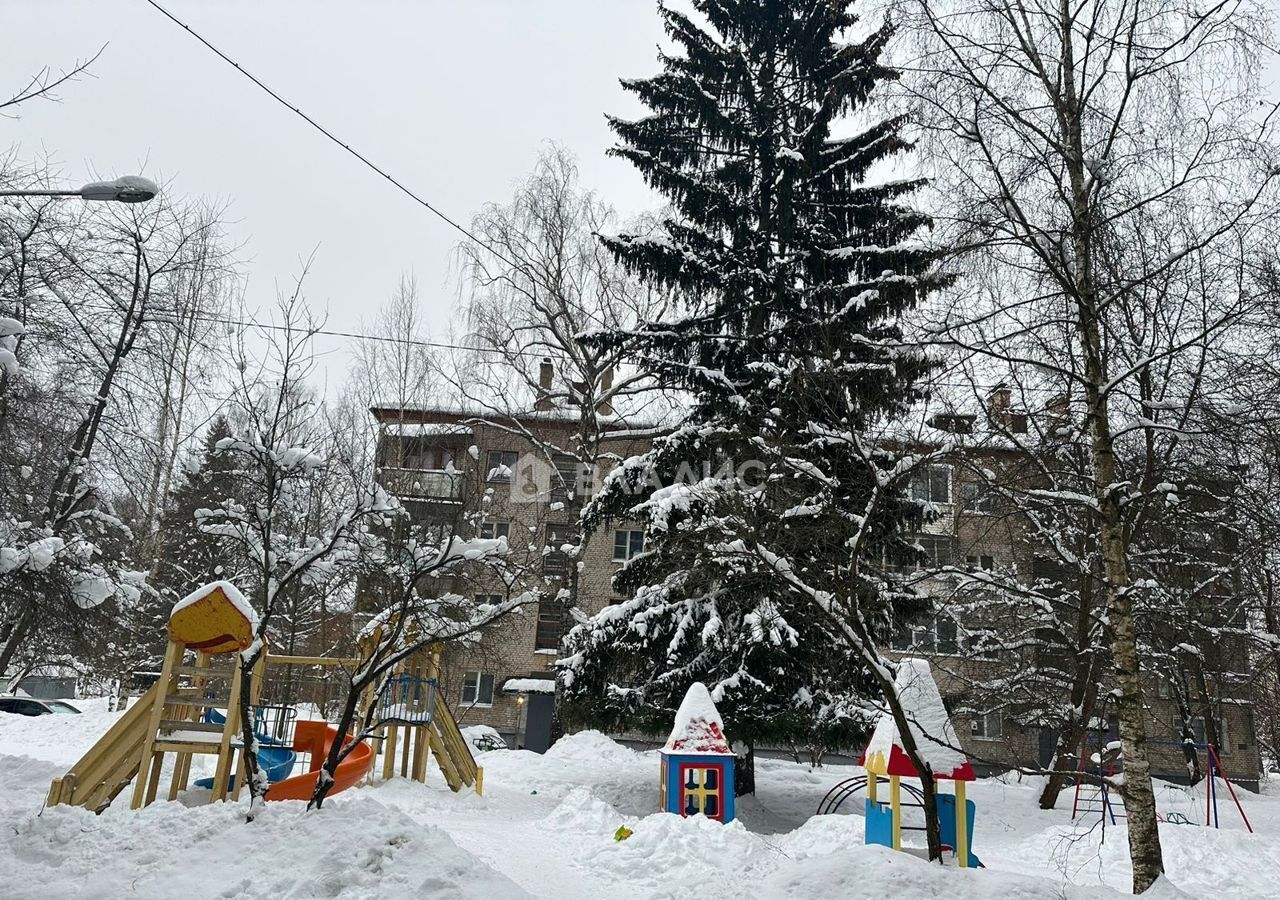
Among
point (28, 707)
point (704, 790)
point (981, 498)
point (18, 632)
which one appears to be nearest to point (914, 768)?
point (981, 498)

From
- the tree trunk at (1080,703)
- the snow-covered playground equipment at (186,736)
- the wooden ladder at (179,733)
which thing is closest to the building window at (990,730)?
the tree trunk at (1080,703)

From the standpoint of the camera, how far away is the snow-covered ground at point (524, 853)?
21.4 feet

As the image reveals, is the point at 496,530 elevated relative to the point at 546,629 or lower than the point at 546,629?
elevated

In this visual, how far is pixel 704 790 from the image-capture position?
1183cm

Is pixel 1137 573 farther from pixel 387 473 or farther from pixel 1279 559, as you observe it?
pixel 387 473

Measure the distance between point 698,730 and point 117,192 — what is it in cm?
906

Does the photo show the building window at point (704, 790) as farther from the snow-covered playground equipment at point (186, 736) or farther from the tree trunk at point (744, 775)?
the snow-covered playground equipment at point (186, 736)

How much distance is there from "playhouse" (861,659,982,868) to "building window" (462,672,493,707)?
2347 centimetres

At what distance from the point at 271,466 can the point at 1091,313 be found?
838cm

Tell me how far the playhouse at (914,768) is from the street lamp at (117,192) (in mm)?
7926

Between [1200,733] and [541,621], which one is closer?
[1200,733]

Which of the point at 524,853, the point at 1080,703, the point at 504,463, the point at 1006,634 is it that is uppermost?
the point at 504,463

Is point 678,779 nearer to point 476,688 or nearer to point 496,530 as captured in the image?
point 496,530

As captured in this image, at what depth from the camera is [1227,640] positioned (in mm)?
20062
